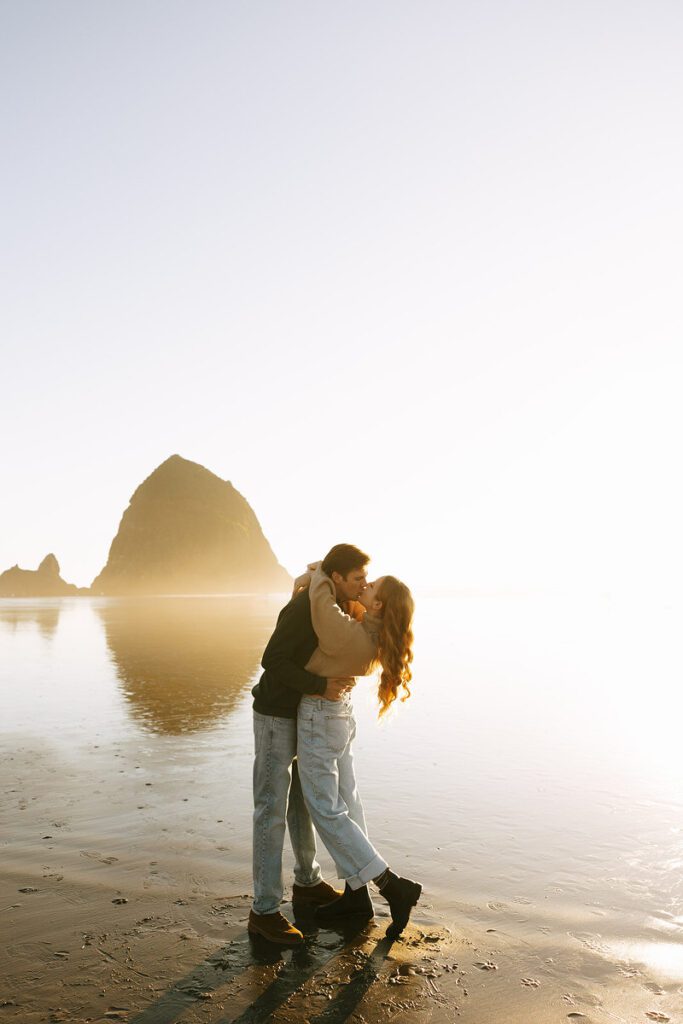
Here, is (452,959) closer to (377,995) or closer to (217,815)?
(377,995)

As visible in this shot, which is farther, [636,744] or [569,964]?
[636,744]

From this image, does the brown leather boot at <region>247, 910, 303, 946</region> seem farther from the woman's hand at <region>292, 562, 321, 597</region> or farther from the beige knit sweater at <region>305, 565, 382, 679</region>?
the woman's hand at <region>292, 562, 321, 597</region>

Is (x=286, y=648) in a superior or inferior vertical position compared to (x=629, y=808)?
superior

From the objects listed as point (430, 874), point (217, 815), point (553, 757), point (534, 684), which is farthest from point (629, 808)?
point (534, 684)

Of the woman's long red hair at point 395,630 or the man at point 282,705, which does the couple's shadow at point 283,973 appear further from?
the woman's long red hair at point 395,630

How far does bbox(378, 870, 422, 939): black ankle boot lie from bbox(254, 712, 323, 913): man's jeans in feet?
2.16

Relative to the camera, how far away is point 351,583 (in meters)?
4.73

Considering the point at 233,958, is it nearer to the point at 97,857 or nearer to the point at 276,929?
the point at 276,929

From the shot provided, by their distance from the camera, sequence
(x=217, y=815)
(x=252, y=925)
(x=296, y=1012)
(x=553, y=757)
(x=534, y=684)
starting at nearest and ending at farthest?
(x=296, y=1012), (x=252, y=925), (x=217, y=815), (x=553, y=757), (x=534, y=684)

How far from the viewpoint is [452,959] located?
13.4 feet

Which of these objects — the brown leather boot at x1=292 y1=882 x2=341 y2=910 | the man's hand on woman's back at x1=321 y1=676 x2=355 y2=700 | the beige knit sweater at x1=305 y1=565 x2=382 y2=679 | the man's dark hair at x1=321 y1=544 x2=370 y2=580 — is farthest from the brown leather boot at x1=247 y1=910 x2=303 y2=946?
the man's dark hair at x1=321 y1=544 x2=370 y2=580

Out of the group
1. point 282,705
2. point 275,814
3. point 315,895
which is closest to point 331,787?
point 275,814

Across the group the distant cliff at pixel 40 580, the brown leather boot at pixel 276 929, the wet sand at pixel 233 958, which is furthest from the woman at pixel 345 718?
the distant cliff at pixel 40 580

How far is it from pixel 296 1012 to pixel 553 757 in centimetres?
611
